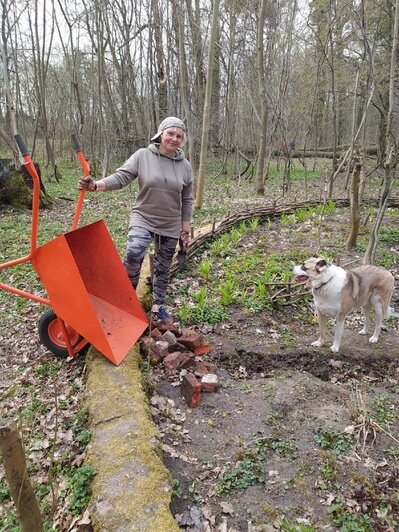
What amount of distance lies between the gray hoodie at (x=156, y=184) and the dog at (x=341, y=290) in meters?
1.42

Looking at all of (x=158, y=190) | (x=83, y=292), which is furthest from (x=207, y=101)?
(x=83, y=292)

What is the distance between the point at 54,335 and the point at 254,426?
2062 millimetres

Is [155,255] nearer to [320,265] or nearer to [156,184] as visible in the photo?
[156,184]

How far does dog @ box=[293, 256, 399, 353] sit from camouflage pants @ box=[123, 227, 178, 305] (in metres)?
1.36

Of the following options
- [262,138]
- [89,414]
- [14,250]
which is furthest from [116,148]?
[89,414]

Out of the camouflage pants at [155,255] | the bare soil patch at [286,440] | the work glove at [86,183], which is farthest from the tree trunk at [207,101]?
the work glove at [86,183]

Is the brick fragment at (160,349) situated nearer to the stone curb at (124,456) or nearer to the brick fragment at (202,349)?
the brick fragment at (202,349)

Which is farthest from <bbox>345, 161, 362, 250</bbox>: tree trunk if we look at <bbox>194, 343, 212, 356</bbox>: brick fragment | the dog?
<bbox>194, 343, 212, 356</bbox>: brick fragment

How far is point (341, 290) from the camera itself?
13.9ft

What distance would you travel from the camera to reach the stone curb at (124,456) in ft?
7.00

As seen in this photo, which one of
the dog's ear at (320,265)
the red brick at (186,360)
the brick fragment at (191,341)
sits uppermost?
the dog's ear at (320,265)

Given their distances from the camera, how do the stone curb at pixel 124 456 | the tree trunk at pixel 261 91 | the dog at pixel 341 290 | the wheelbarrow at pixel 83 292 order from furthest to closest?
1. the tree trunk at pixel 261 91
2. the dog at pixel 341 290
3. the wheelbarrow at pixel 83 292
4. the stone curb at pixel 124 456

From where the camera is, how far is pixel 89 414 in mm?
3037

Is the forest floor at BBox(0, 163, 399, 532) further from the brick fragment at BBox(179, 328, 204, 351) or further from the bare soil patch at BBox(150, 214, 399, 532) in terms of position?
the brick fragment at BBox(179, 328, 204, 351)
